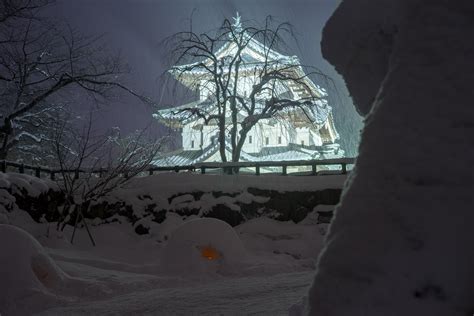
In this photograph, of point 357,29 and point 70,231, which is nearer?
Result: point 357,29

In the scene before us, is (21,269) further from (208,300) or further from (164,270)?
(164,270)

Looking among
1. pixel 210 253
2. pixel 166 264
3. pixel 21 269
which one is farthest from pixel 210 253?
pixel 21 269

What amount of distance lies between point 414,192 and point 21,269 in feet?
16.4

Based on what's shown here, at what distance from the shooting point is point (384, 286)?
144cm

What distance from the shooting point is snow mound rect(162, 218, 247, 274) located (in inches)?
272

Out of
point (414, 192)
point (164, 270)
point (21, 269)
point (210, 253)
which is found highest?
point (414, 192)

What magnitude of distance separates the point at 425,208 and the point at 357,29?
1106mm

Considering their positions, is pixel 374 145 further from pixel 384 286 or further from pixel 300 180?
pixel 300 180

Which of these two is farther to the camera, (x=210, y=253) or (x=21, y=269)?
(x=210, y=253)

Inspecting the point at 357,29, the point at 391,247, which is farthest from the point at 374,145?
the point at 357,29

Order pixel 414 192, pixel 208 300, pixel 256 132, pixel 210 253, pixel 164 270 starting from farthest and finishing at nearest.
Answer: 1. pixel 256 132
2. pixel 210 253
3. pixel 164 270
4. pixel 208 300
5. pixel 414 192

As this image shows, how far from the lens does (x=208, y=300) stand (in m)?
4.87

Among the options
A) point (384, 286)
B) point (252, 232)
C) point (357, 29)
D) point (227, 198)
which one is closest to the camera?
point (384, 286)

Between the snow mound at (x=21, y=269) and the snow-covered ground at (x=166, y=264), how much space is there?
0.01 meters
